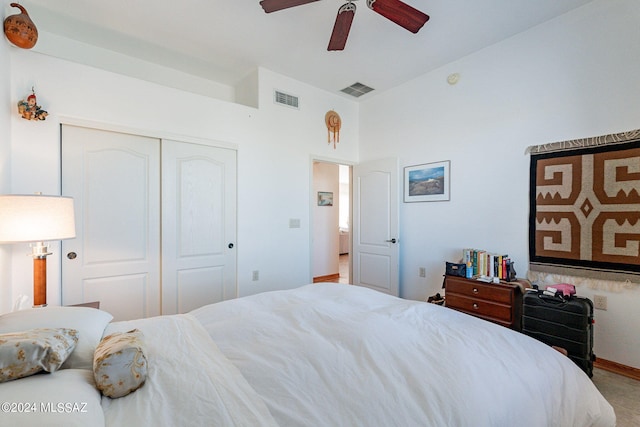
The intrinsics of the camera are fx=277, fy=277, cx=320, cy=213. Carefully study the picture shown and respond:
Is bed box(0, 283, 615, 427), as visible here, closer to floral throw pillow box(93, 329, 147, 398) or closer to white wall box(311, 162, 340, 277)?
floral throw pillow box(93, 329, 147, 398)

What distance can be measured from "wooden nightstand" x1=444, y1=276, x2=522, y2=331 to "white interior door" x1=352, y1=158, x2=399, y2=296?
917 mm

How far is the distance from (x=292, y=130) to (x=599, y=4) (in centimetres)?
312

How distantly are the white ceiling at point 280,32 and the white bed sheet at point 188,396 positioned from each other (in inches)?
104

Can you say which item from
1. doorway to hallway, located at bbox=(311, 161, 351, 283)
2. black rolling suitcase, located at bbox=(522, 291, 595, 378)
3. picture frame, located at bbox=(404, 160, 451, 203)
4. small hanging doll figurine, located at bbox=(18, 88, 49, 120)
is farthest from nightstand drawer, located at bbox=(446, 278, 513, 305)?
small hanging doll figurine, located at bbox=(18, 88, 49, 120)

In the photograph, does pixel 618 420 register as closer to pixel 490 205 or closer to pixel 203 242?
pixel 490 205

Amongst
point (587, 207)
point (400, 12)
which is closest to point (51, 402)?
point (400, 12)

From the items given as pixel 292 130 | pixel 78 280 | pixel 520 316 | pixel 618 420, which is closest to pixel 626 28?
pixel 520 316

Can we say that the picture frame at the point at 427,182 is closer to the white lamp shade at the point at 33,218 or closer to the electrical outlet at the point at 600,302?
the electrical outlet at the point at 600,302

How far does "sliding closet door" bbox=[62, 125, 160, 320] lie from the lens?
92.5 inches

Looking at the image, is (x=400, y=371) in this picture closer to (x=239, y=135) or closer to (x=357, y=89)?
(x=239, y=135)

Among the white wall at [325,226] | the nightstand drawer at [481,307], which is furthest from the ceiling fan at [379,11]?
the white wall at [325,226]

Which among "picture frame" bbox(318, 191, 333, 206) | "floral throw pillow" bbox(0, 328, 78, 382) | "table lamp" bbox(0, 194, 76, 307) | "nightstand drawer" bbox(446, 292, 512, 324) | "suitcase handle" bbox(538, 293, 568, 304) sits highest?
"picture frame" bbox(318, 191, 333, 206)

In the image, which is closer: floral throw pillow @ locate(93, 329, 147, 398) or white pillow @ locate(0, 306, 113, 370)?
floral throw pillow @ locate(93, 329, 147, 398)

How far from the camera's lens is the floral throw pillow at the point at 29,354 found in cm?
75
